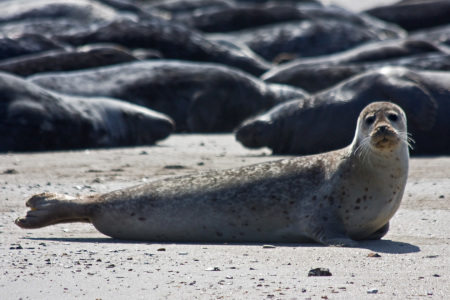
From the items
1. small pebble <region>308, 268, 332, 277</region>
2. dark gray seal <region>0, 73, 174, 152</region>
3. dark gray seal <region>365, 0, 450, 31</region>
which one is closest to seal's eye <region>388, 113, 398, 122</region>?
small pebble <region>308, 268, 332, 277</region>

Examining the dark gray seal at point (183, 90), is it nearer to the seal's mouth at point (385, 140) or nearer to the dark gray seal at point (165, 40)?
the dark gray seal at point (165, 40)

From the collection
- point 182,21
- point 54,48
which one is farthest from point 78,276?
point 182,21

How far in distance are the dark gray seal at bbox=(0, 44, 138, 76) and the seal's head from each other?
27.7ft

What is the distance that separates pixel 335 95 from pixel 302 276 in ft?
17.1

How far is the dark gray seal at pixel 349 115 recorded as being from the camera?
7621mm

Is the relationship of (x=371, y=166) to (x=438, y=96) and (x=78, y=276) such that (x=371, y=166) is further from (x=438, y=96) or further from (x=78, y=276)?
(x=438, y=96)

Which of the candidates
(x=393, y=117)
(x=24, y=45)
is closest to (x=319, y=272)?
(x=393, y=117)

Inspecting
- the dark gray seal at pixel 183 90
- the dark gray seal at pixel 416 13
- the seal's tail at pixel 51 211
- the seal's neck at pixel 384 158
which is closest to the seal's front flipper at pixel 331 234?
the seal's neck at pixel 384 158

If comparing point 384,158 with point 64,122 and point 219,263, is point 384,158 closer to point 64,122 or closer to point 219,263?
point 219,263

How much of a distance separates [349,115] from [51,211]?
420 cm

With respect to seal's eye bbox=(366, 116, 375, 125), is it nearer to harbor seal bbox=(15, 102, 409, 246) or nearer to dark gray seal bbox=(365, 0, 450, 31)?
harbor seal bbox=(15, 102, 409, 246)

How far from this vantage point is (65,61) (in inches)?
484

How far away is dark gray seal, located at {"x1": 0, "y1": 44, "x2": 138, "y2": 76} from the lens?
11.9m

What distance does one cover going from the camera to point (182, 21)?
67.2 ft
